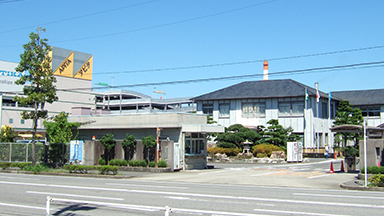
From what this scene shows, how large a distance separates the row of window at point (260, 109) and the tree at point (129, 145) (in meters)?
28.0

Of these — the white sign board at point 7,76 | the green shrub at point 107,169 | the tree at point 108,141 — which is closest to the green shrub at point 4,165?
the tree at point 108,141

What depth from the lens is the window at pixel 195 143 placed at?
29.7 m

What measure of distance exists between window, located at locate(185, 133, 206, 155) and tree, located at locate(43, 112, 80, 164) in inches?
359

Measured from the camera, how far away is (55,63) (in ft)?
276

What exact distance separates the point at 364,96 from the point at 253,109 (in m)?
19.3

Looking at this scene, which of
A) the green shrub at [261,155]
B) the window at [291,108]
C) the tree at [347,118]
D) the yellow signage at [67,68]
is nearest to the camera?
the green shrub at [261,155]

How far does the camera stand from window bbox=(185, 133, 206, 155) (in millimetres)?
29719

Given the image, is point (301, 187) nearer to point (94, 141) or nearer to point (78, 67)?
point (94, 141)

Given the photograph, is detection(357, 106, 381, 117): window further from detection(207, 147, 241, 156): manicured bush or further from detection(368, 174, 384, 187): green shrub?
detection(368, 174, 384, 187): green shrub

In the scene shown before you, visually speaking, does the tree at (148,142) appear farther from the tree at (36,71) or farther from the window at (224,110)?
the window at (224,110)

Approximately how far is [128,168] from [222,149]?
15.7m

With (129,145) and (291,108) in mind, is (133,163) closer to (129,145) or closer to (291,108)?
(129,145)

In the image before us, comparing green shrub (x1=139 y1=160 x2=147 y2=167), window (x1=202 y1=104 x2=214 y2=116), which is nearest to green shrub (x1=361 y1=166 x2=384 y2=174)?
green shrub (x1=139 y1=160 x2=147 y2=167)

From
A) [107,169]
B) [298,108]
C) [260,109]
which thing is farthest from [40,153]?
[298,108]
